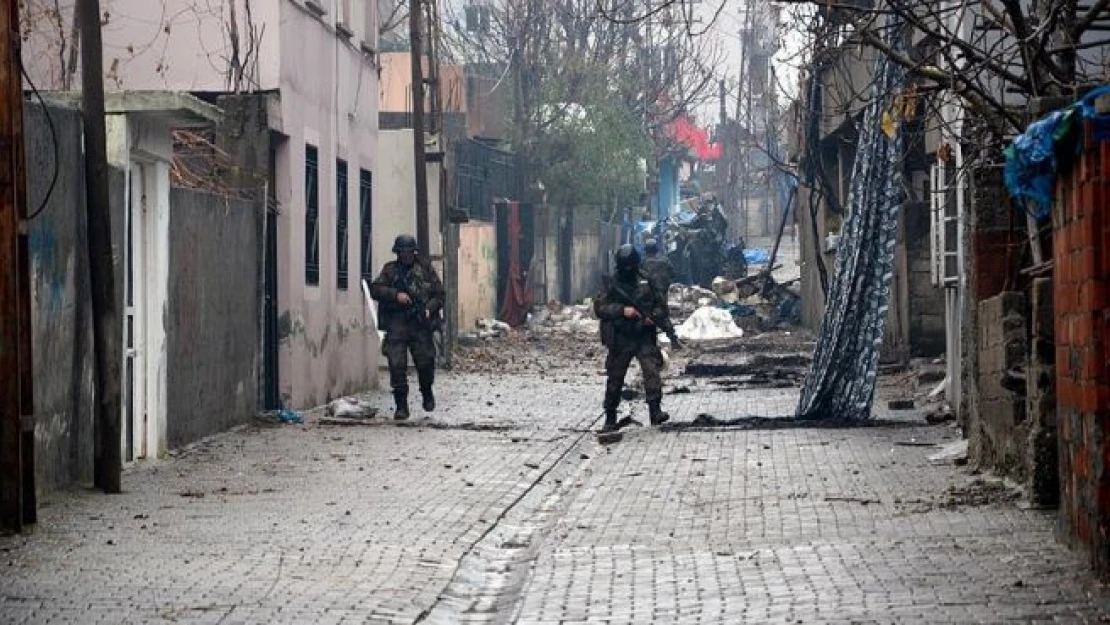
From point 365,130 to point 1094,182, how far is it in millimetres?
18162

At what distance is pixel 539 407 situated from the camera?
22938 mm

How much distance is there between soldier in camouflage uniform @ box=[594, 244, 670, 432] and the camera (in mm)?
19297

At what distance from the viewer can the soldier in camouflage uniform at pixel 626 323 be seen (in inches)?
760

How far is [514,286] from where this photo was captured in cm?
4681

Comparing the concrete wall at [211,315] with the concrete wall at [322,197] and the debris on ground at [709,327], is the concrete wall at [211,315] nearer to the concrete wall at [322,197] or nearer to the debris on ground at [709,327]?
the concrete wall at [322,197]

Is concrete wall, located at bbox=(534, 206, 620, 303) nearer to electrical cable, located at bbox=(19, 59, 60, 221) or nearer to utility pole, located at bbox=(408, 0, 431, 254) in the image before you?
utility pole, located at bbox=(408, 0, 431, 254)

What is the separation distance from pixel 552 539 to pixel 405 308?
9.40 metres

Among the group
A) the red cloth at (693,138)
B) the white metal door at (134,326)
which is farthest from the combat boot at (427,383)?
the red cloth at (693,138)

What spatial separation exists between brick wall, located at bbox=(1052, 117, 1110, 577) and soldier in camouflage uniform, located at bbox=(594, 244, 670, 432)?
978 cm

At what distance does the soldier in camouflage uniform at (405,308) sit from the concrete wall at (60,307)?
686cm

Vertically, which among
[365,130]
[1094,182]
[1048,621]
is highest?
[365,130]

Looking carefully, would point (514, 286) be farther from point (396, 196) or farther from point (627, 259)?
point (627, 259)

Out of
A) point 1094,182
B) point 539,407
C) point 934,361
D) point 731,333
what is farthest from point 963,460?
point 731,333

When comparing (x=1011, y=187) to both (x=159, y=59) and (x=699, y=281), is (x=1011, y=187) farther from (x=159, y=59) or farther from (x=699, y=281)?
(x=699, y=281)
